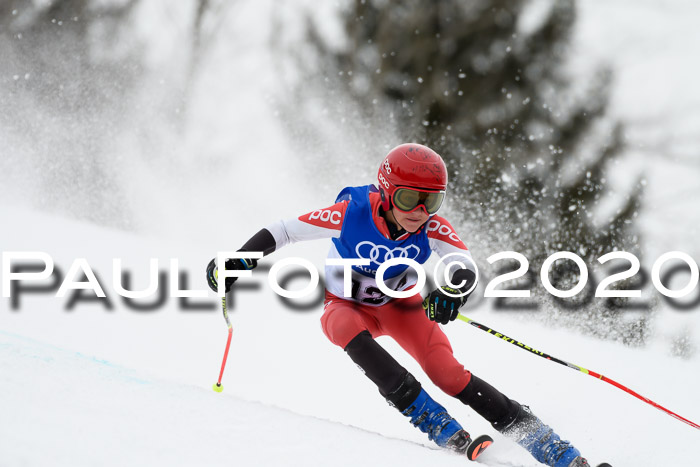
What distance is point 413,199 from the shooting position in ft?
8.65

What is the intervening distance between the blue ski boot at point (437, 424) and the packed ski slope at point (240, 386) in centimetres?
8

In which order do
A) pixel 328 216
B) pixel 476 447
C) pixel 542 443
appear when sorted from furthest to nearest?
1. pixel 328 216
2. pixel 542 443
3. pixel 476 447

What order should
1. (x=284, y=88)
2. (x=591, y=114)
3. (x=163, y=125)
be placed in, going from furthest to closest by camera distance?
1. (x=284, y=88)
2. (x=163, y=125)
3. (x=591, y=114)

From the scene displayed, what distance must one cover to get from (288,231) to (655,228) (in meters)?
10.3

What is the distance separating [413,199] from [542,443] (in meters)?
1.15

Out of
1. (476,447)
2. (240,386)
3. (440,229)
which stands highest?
(440,229)

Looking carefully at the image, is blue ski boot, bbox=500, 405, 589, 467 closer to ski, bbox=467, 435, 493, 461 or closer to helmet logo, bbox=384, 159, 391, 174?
ski, bbox=467, 435, 493, 461

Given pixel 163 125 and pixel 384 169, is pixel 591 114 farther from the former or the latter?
pixel 384 169

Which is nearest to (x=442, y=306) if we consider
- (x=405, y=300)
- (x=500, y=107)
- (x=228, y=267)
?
(x=405, y=300)

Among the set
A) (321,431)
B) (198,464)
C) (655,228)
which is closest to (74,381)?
(198,464)

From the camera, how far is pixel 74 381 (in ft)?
6.49

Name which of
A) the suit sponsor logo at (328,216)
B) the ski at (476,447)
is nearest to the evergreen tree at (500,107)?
the suit sponsor logo at (328,216)

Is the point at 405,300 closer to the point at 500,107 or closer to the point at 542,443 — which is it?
the point at 542,443

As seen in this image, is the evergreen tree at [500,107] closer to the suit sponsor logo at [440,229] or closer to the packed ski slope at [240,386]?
the packed ski slope at [240,386]
